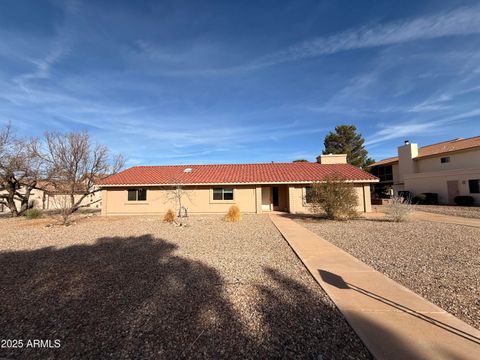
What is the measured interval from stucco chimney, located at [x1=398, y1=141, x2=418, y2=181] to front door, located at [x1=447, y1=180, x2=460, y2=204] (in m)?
6.51

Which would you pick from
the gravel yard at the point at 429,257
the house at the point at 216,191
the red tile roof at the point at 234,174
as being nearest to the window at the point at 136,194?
the house at the point at 216,191

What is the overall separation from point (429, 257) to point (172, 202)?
17.2 meters

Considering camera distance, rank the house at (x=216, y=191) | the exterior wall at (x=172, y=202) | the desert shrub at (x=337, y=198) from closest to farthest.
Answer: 1. the desert shrub at (x=337, y=198)
2. the house at (x=216, y=191)
3. the exterior wall at (x=172, y=202)

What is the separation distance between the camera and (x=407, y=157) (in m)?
32.9

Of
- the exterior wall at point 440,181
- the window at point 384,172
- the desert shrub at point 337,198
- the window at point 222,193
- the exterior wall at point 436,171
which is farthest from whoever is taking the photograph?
the window at point 384,172

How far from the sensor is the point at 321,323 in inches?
140

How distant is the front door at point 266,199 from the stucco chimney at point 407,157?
23367mm

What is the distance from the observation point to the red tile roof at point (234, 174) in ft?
64.8

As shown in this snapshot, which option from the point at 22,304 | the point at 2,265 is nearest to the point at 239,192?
the point at 2,265

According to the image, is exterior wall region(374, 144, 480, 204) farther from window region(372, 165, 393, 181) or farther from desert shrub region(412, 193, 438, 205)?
window region(372, 165, 393, 181)

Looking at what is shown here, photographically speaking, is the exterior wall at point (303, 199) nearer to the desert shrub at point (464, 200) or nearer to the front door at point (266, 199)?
the front door at point (266, 199)

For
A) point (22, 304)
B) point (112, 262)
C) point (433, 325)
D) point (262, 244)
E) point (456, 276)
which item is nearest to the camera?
point (433, 325)

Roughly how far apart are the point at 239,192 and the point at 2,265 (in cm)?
1499

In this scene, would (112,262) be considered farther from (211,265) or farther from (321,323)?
(321,323)
